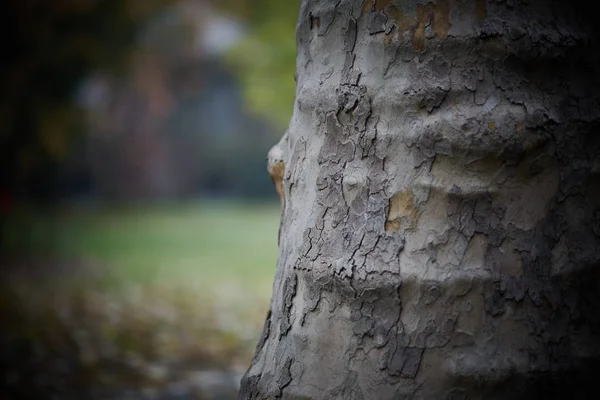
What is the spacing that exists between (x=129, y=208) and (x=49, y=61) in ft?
37.7

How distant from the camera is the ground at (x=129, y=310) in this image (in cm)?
414

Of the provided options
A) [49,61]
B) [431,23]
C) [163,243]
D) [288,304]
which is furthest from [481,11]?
[163,243]

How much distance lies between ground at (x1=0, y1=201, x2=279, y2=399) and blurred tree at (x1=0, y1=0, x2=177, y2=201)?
73.5 inches

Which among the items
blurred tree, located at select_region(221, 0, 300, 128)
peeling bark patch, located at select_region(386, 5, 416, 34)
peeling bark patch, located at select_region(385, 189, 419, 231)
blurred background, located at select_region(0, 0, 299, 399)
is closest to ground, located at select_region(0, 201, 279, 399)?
blurred background, located at select_region(0, 0, 299, 399)

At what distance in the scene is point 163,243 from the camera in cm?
1318

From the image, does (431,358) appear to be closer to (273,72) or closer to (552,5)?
(552,5)

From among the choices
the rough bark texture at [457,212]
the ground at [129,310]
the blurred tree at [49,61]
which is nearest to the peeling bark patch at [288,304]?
the rough bark texture at [457,212]

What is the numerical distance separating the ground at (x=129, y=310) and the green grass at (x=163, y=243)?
0.11 feet

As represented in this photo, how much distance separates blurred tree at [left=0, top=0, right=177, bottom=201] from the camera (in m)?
8.46

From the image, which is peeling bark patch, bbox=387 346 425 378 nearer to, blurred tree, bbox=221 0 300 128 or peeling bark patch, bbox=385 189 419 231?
peeling bark patch, bbox=385 189 419 231

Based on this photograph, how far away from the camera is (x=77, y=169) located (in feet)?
69.3

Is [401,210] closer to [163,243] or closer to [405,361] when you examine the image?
[405,361]

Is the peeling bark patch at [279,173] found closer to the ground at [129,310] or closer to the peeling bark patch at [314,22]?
the peeling bark patch at [314,22]

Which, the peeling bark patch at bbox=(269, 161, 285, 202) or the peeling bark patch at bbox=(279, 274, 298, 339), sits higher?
the peeling bark patch at bbox=(269, 161, 285, 202)
